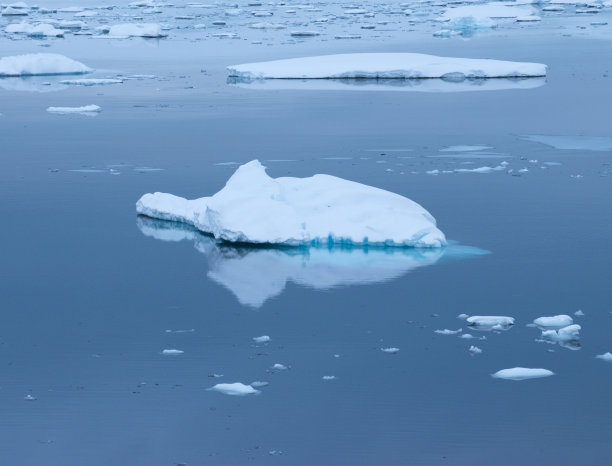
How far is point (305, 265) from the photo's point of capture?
848 centimetres

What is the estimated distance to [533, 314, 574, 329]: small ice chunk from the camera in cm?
711

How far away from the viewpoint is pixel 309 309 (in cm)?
759

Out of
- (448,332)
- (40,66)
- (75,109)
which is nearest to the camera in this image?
(448,332)

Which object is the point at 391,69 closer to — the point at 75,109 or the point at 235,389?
the point at 75,109

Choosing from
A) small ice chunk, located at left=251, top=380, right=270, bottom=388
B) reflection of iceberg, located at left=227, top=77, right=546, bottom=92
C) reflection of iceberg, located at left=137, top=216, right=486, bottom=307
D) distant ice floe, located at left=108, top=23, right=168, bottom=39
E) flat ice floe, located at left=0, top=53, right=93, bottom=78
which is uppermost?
small ice chunk, located at left=251, top=380, right=270, bottom=388

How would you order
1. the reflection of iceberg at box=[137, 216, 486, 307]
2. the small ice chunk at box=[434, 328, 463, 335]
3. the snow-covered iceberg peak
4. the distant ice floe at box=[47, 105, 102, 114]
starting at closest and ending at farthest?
the small ice chunk at box=[434, 328, 463, 335] → the reflection of iceberg at box=[137, 216, 486, 307] → the snow-covered iceberg peak → the distant ice floe at box=[47, 105, 102, 114]

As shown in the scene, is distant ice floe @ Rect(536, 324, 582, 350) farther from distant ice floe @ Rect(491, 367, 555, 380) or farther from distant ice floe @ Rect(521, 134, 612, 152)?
distant ice floe @ Rect(521, 134, 612, 152)

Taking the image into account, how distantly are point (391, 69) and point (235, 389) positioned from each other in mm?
13657

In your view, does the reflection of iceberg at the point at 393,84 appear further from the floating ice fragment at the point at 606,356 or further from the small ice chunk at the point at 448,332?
the floating ice fragment at the point at 606,356

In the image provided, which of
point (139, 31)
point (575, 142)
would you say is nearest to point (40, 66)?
point (139, 31)

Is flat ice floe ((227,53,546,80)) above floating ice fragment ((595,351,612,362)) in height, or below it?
below

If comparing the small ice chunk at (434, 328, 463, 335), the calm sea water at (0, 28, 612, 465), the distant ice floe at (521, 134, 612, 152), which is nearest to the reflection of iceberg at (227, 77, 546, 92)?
the calm sea water at (0, 28, 612, 465)

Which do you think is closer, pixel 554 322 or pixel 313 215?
pixel 554 322

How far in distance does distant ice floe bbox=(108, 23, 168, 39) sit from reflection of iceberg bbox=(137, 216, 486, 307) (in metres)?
22.3
